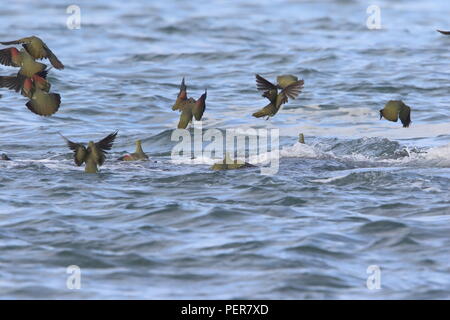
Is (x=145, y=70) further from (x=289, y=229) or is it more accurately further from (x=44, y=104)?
(x=289, y=229)

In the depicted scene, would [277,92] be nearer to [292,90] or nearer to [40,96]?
[292,90]

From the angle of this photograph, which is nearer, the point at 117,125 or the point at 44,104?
the point at 44,104

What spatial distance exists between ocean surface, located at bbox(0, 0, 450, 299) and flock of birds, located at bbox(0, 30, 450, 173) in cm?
31

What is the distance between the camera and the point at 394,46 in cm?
1902

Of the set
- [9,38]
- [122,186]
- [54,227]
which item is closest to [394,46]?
[9,38]

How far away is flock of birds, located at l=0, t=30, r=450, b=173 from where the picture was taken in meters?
9.31

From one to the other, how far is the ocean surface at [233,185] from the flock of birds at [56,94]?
0.31 metres

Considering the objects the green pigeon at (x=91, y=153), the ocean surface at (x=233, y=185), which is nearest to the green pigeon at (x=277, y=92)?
the ocean surface at (x=233, y=185)

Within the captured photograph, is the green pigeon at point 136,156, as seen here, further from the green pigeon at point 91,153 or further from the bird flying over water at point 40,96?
the bird flying over water at point 40,96

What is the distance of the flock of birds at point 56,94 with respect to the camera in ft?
30.6

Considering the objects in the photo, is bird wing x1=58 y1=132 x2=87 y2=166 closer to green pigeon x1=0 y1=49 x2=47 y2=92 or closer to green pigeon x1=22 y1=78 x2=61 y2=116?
green pigeon x1=22 y1=78 x2=61 y2=116

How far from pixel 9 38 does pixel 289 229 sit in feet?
37.9

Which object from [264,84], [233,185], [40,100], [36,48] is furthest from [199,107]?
[36,48]

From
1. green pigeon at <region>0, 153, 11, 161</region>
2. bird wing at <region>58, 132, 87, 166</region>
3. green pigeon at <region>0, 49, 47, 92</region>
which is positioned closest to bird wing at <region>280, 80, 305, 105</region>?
bird wing at <region>58, 132, 87, 166</region>
